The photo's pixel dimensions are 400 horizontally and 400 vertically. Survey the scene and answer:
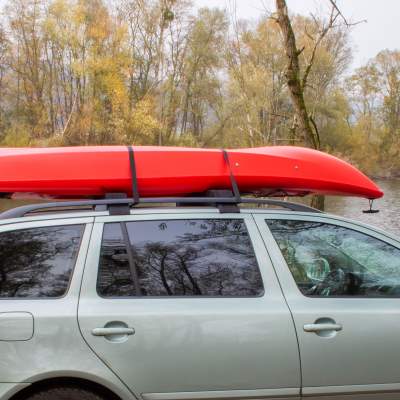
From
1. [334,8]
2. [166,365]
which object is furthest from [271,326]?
[334,8]

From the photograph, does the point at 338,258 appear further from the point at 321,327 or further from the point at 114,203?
the point at 114,203

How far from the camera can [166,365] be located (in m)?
2.42

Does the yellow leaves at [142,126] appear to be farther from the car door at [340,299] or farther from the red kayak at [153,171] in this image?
the car door at [340,299]

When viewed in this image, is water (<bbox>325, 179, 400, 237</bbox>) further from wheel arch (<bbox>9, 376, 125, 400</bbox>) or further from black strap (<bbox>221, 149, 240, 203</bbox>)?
wheel arch (<bbox>9, 376, 125, 400</bbox>)

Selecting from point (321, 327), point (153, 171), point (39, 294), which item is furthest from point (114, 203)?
point (321, 327)

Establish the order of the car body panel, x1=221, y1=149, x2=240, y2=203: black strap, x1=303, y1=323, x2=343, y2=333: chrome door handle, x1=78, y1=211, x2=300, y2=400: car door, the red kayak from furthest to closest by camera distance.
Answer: the red kayak < x1=221, y1=149, x2=240, y2=203: black strap < x1=303, y1=323, x2=343, y2=333: chrome door handle < x1=78, y1=211, x2=300, y2=400: car door < the car body panel

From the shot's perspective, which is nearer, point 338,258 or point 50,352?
point 50,352

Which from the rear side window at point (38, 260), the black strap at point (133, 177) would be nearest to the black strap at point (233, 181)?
the black strap at point (133, 177)

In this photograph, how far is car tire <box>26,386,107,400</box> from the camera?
235cm

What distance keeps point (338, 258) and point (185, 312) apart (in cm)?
102

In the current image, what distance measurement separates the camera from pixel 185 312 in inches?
97.5

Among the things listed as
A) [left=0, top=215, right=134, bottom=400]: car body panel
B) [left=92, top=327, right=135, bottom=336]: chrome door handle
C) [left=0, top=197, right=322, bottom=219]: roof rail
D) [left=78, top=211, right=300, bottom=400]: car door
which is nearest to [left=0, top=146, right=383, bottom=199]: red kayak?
[left=0, top=197, right=322, bottom=219]: roof rail

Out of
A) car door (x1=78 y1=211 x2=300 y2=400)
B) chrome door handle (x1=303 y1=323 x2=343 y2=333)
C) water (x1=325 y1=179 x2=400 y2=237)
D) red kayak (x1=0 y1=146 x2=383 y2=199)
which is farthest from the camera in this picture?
water (x1=325 y1=179 x2=400 y2=237)

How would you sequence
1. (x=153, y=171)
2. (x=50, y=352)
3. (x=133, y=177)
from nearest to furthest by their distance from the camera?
(x=50, y=352)
(x=133, y=177)
(x=153, y=171)
